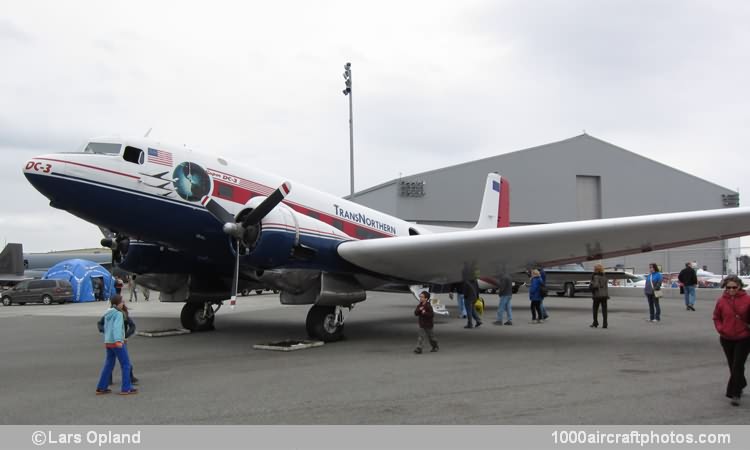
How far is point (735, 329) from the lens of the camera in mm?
6383

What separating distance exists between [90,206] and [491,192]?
Result: 14.4 metres

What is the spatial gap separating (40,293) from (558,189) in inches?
1552

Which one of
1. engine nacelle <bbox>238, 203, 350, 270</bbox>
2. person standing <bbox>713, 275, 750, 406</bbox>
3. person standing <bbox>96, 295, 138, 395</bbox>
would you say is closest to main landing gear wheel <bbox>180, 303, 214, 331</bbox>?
engine nacelle <bbox>238, 203, 350, 270</bbox>

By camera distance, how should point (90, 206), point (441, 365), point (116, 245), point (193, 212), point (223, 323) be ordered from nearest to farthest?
point (441, 365) → point (90, 206) → point (193, 212) → point (116, 245) → point (223, 323)

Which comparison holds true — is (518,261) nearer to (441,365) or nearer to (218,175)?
(441,365)

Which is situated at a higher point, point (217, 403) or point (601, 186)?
point (601, 186)

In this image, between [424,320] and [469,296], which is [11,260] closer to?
[469,296]

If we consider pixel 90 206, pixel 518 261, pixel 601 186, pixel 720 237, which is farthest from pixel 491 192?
pixel 601 186

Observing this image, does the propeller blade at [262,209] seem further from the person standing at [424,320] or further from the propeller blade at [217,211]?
the person standing at [424,320]

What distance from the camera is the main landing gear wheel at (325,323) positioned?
480 inches

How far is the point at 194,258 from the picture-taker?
13.8m

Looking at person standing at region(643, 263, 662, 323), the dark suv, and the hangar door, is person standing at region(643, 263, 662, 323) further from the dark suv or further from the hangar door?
the hangar door

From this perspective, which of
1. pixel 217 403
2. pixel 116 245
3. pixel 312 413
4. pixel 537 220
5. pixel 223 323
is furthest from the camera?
pixel 537 220

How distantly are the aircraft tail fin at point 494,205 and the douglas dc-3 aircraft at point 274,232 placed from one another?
→ 679 cm
